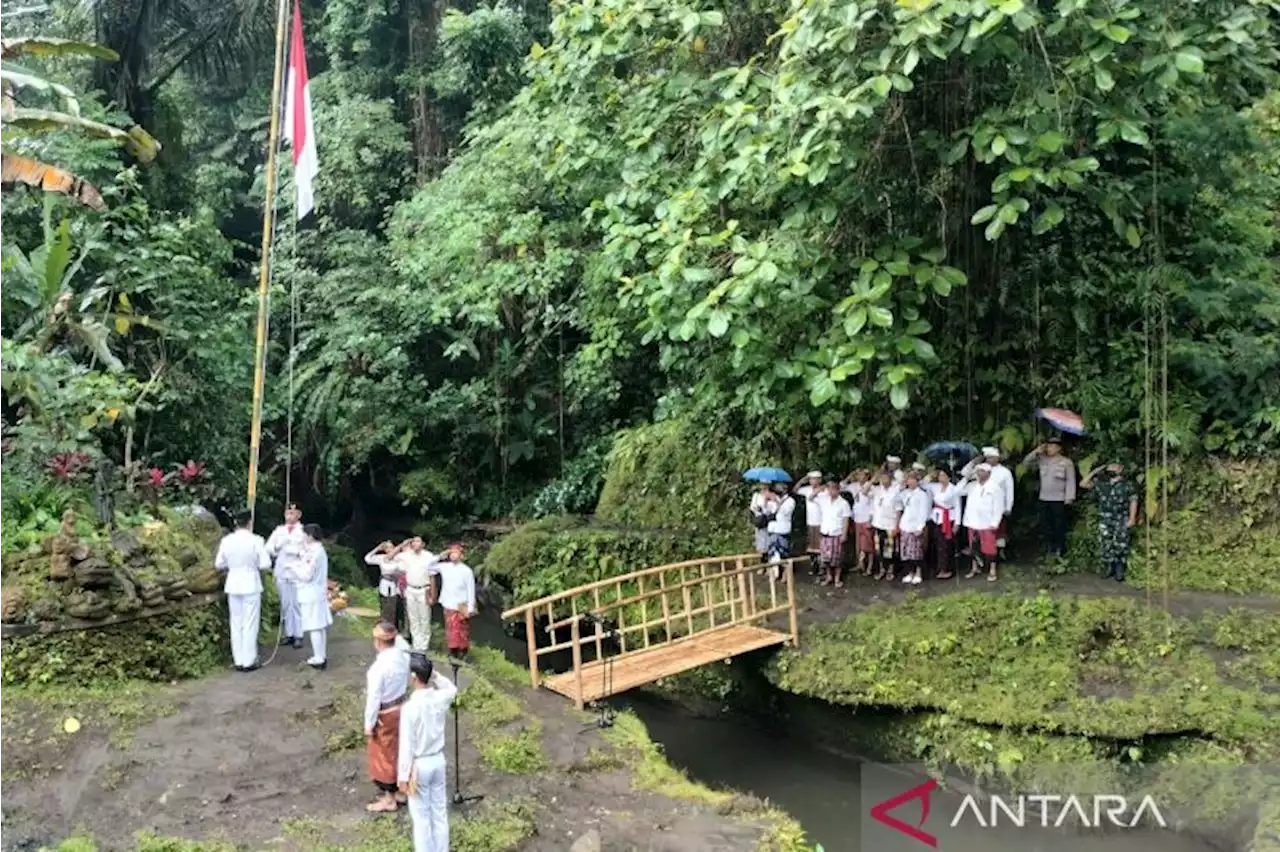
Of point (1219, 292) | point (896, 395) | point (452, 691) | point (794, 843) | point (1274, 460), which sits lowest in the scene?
point (794, 843)

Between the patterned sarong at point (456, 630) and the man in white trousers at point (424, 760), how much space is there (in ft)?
13.0

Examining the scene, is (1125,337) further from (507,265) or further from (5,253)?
(5,253)

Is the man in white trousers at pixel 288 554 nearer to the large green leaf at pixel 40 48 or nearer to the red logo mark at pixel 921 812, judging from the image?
the large green leaf at pixel 40 48

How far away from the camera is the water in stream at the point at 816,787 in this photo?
28.2 ft

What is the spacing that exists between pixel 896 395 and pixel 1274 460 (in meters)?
4.94

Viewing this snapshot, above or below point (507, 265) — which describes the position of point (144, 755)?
below

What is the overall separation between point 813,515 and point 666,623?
8.71 ft

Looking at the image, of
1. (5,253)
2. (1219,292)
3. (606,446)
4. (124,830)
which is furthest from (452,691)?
(606,446)

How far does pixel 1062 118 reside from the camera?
404 inches

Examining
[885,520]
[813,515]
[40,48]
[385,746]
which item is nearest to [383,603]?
[385,746]

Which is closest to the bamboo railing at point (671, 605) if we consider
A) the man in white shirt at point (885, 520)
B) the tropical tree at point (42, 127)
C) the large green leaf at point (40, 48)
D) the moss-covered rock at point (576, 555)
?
the moss-covered rock at point (576, 555)

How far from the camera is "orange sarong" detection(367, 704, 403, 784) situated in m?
7.42

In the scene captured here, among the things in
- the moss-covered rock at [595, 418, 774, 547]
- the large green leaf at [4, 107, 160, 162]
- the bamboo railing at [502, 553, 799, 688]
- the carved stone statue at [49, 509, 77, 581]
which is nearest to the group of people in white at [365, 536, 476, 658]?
the bamboo railing at [502, 553, 799, 688]

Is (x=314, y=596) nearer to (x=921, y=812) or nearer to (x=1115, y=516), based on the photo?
(x=921, y=812)
